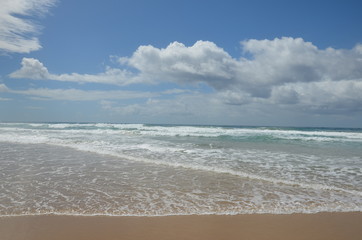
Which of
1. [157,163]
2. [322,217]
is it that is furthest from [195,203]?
[157,163]

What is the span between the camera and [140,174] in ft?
24.7

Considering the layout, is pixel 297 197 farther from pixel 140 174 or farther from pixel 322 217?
pixel 140 174

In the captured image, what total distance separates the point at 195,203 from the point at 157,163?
4.53 metres

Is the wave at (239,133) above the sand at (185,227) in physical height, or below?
above

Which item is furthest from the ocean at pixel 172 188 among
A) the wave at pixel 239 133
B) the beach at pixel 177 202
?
the wave at pixel 239 133

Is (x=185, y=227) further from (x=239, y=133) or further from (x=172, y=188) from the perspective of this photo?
(x=239, y=133)

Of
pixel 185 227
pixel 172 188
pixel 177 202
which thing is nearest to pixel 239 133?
pixel 172 188

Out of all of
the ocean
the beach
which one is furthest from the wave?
the beach

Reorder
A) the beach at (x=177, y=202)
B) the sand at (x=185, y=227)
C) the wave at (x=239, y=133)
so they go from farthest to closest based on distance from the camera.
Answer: the wave at (x=239, y=133) → the beach at (x=177, y=202) → the sand at (x=185, y=227)

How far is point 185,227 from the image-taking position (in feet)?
12.9

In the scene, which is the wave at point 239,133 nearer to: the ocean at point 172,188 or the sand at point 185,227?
the ocean at point 172,188

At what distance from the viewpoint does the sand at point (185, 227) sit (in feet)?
11.8

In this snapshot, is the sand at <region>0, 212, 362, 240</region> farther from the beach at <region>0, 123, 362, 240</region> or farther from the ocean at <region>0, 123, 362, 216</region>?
the ocean at <region>0, 123, 362, 216</region>

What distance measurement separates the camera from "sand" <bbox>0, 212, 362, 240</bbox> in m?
3.60
